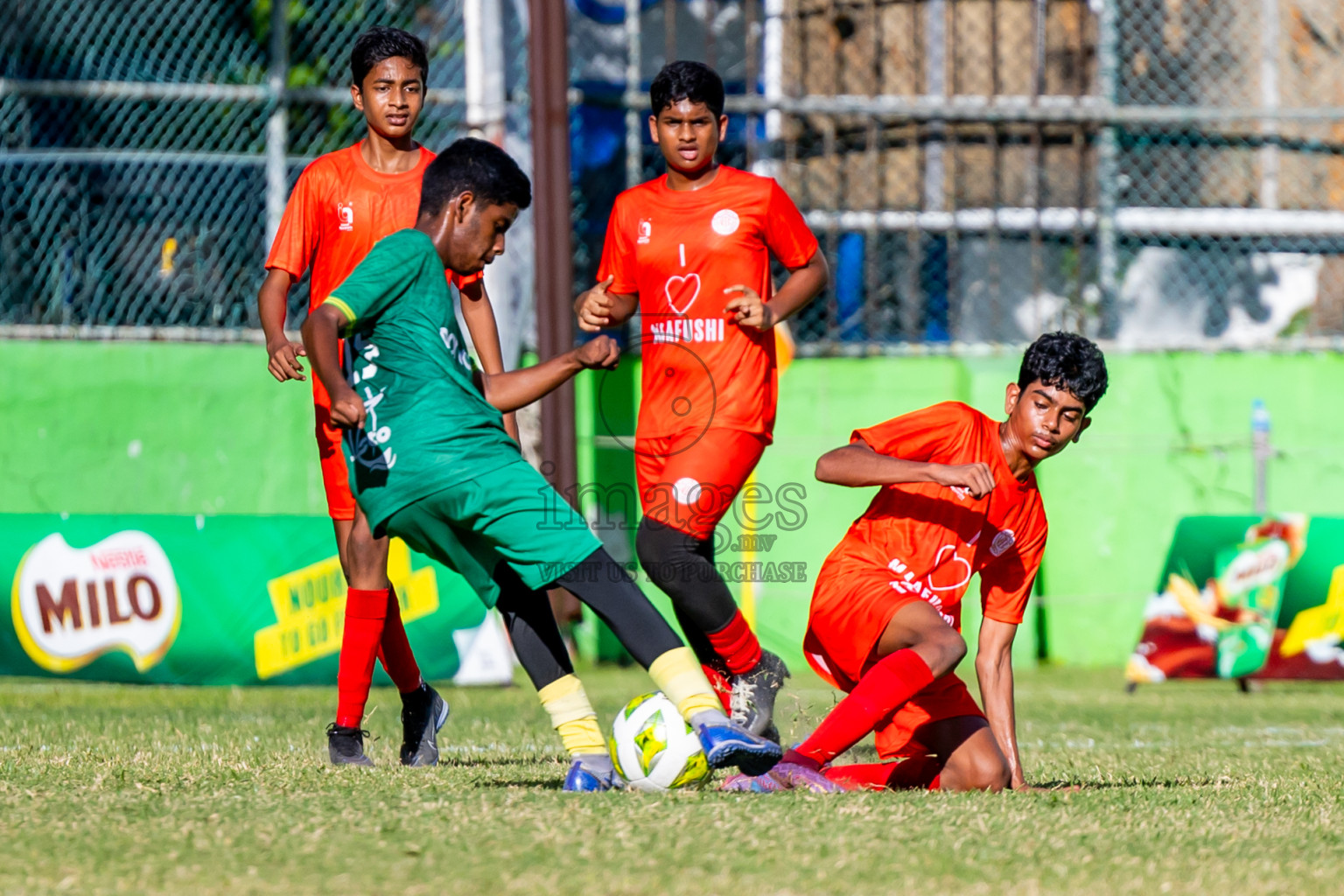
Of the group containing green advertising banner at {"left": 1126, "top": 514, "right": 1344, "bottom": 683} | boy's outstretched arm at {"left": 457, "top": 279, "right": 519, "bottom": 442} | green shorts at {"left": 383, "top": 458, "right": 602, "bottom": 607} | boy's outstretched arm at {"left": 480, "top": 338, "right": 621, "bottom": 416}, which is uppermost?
boy's outstretched arm at {"left": 457, "top": 279, "right": 519, "bottom": 442}

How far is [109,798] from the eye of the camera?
12.3ft

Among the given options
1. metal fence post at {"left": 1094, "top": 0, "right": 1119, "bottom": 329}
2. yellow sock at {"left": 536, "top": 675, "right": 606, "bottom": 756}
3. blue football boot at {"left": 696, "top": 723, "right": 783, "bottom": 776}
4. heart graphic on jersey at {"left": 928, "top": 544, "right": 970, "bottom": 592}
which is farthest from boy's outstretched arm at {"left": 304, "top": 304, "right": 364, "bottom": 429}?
metal fence post at {"left": 1094, "top": 0, "right": 1119, "bottom": 329}

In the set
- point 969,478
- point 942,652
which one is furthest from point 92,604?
point 969,478

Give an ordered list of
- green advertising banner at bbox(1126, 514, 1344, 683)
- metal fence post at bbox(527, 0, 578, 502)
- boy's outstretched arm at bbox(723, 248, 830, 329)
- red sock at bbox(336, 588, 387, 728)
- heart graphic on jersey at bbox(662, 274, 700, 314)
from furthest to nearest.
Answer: metal fence post at bbox(527, 0, 578, 502) → green advertising banner at bbox(1126, 514, 1344, 683) → heart graphic on jersey at bbox(662, 274, 700, 314) → boy's outstretched arm at bbox(723, 248, 830, 329) → red sock at bbox(336, 588, 387, 728)

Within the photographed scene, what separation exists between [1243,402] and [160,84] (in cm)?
698

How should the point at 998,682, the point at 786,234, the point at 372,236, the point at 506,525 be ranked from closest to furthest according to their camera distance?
the point at 506,525 < the point at 998,682 < the point at 372,236 < the point at 786,234

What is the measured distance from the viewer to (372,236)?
4875 mm

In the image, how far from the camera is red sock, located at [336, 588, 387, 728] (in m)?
4.63

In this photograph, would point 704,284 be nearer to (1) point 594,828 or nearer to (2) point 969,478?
(2) point 969,478

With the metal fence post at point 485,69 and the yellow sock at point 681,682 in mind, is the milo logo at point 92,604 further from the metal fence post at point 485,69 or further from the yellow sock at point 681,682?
the yellow sock at point 681,682

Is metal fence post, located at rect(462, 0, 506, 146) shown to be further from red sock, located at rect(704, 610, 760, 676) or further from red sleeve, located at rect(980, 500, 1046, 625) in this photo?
red sleeve, located at rect(980, 500, 1046, 625)

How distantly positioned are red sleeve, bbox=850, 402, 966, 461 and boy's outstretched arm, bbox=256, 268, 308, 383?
5.22 ft

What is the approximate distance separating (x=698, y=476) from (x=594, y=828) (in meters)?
1.74

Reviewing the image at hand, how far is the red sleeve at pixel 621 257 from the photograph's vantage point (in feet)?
17.2
